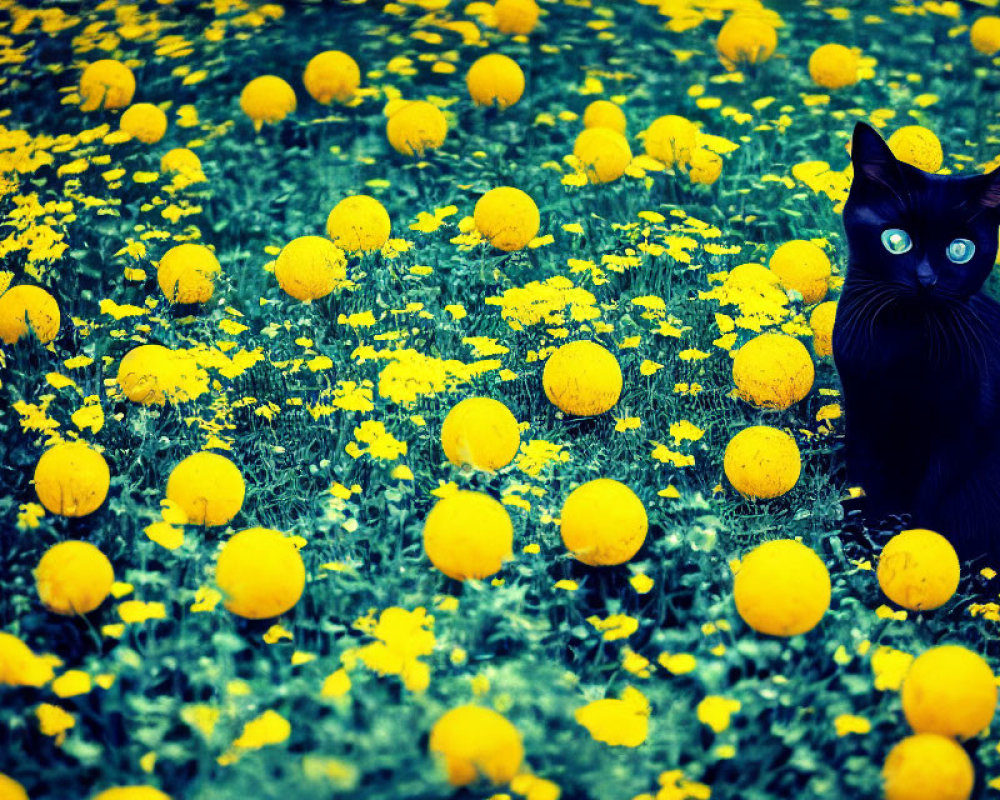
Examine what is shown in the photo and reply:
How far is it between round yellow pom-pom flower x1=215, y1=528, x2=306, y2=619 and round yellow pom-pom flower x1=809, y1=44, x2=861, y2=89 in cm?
355

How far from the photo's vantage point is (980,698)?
2.41 meters

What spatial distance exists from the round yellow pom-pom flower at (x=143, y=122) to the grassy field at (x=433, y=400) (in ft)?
0.35

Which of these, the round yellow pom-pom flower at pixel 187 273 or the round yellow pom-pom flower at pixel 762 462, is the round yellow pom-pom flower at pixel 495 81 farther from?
the round yellow pom-pom flower at pixel 762 462

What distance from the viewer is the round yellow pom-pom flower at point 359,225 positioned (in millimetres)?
3844

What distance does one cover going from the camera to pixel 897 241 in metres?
2.76

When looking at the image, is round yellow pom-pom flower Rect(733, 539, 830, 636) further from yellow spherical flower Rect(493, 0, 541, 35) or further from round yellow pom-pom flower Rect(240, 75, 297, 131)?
yellow spherical flower Rect(493, 0, 541, 35)

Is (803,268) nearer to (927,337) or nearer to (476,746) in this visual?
(927,337)

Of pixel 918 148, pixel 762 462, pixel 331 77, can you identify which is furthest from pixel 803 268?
pixel 331 77

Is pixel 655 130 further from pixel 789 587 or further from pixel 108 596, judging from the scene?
pixel 108 596

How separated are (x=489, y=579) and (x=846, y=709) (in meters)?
0.92

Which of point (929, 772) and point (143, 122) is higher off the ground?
point (143, 122)

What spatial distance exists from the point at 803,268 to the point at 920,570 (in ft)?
4.41

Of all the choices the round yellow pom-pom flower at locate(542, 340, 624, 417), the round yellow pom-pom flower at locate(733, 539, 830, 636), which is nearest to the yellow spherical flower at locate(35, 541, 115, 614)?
the round yellow pom-pom flower at locate(542, 340, 624, 417)

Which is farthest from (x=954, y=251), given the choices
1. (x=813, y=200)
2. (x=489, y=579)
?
(x=813, y=200)
